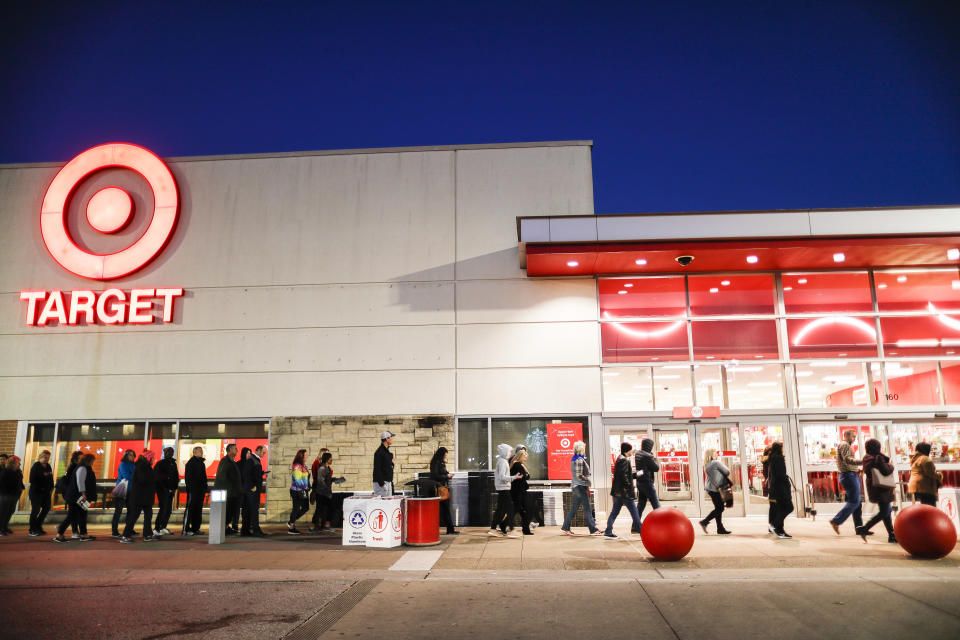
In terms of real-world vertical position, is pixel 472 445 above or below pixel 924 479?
above

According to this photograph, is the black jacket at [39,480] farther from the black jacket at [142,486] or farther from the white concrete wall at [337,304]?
the white concrete wall at [337,304]

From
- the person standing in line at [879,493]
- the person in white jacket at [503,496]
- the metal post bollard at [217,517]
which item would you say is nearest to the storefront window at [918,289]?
the person standing in line at [879,493]

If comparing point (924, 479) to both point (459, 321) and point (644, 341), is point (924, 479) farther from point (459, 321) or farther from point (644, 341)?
point (459, 321)

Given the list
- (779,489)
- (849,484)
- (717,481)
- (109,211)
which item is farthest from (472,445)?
(109,211)

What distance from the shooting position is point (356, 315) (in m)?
16.7

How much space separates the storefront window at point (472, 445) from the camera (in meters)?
15.9

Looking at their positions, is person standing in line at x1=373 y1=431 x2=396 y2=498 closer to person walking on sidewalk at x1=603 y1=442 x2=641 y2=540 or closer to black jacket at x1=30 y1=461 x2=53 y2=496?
person walking on sidewalk at x1=603 y1=442 x2=641 y2=540

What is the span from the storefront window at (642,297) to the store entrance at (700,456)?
2756mm

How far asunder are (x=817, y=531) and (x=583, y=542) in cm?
465

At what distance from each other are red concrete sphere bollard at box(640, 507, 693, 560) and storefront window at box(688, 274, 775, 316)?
Answer: 822 cm

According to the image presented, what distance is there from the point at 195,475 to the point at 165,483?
542 mm

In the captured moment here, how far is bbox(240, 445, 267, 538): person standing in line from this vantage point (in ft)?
42.5

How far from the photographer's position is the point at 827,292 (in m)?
16.7

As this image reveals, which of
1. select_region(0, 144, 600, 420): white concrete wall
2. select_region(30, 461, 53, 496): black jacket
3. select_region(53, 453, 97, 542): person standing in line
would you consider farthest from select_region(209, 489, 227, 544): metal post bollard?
select_region(0, 144, 600, 420): white concrete wall
